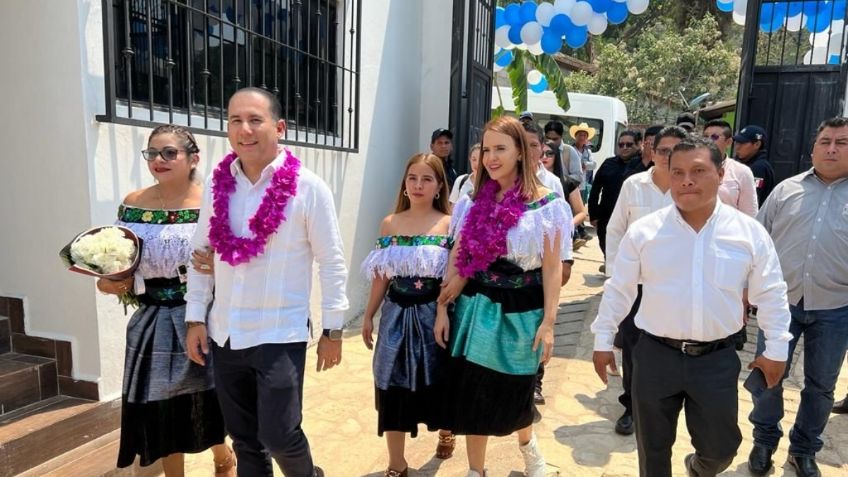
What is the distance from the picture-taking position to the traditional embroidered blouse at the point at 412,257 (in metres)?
2.83

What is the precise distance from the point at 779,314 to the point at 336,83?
447 cm

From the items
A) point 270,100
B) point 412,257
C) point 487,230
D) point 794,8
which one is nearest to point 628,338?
point 487,230

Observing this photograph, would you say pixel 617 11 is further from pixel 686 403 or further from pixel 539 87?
pixel 686 403

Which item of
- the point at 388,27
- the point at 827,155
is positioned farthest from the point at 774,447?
the point at 388,27

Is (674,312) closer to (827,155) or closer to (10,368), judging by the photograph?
(827,155)

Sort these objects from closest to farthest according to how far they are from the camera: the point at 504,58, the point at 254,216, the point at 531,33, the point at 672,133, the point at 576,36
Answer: the point at 254,216, the point at 672,133, the point at 531,33, the point at 576,36, the point at 504,58

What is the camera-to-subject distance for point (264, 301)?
2.25m

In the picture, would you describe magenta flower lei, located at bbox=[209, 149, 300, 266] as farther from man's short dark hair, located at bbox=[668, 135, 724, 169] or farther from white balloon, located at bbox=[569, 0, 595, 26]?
white balloon, located at bbox=[569, 0, 595, 26]

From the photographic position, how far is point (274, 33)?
4.80m

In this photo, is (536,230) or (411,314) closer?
(536,230)

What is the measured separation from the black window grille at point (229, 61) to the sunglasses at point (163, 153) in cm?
69

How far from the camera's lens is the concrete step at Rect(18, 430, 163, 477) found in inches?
102

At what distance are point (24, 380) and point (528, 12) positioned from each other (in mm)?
8183

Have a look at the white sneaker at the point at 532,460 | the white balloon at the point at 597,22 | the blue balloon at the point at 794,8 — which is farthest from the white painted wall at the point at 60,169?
the white balloon at the point at 597,22
